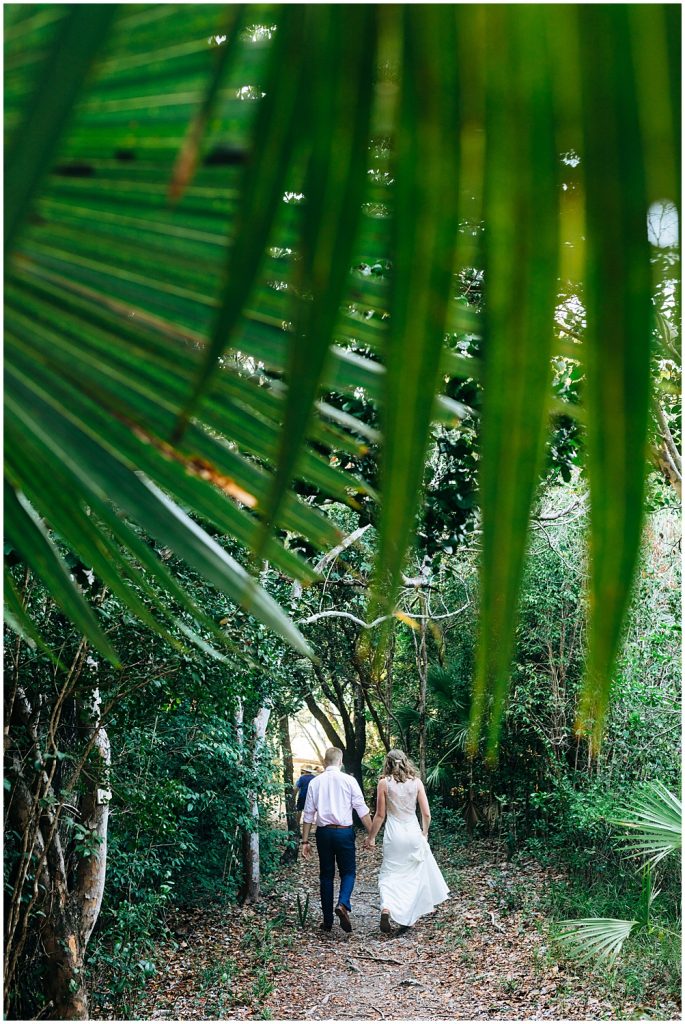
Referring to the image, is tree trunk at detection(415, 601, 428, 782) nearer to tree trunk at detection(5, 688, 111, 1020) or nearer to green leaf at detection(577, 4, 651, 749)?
tree trunk at detection(5, 688, 111, 1020)

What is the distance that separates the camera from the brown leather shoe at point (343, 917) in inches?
179

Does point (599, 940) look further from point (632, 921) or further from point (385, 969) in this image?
point (385, 969)

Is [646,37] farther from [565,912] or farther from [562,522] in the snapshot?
[565,912]

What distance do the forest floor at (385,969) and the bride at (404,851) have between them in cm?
19

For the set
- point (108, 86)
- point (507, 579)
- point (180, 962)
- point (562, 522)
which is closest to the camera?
point (507, 579)

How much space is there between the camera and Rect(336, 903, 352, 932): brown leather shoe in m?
4.54

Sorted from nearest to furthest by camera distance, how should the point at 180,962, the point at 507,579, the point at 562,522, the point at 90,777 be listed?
the point at 507,579 < the point at 90,777 < the point at 180,962 < the point at 562,522

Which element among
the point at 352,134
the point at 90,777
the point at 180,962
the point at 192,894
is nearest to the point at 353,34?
the point at 352,134

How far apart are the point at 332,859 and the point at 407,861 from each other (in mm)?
497

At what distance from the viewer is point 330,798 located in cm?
452

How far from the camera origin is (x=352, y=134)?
11 cm

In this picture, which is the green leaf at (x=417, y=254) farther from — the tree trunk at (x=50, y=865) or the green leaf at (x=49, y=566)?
the tree trunk at (x=50, y=865)

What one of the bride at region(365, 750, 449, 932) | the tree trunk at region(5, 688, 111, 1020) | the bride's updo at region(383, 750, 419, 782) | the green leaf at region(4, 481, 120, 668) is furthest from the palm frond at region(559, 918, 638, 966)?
the green leaf at region(4, 481, 120, 668)

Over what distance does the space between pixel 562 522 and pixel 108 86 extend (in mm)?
4429
